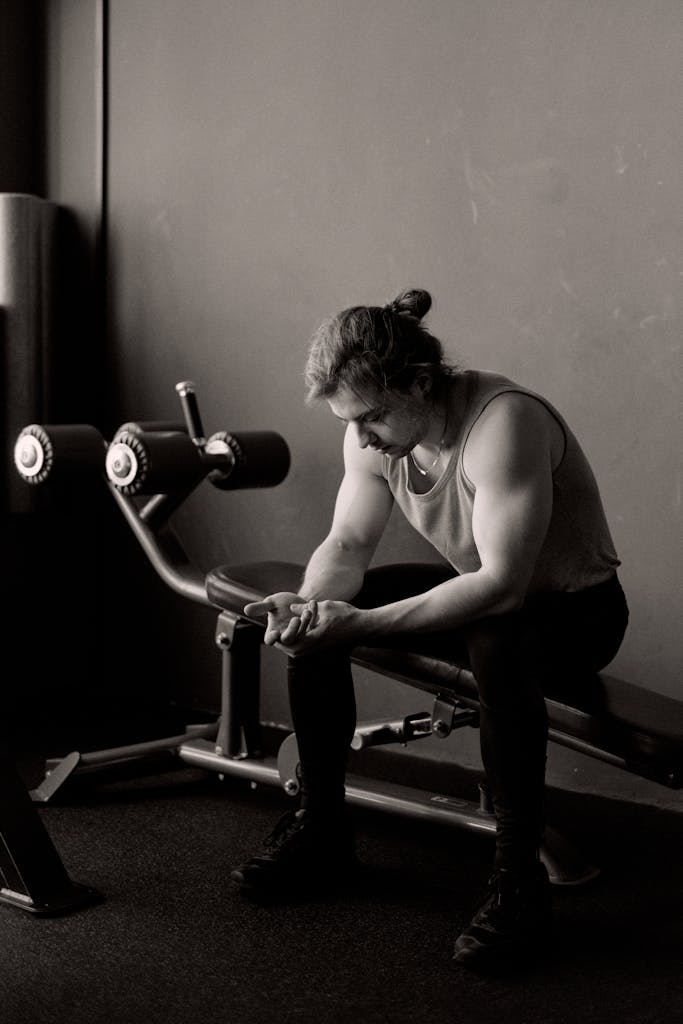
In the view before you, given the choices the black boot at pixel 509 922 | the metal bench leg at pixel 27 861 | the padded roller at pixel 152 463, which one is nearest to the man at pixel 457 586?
the black boot at pixel 509 922

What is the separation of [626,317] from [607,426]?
8.7 inches

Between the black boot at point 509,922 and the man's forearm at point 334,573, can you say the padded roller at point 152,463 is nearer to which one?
the man's forearm at point 334,573

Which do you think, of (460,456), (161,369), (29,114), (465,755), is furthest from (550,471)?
(29,114)

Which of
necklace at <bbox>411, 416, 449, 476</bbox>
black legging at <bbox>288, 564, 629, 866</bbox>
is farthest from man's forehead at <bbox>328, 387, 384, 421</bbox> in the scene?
black legging at <bbox>288, 564, 629, 866</bbox>

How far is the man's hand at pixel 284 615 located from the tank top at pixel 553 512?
28cm

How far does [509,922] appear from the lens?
6.10 feet

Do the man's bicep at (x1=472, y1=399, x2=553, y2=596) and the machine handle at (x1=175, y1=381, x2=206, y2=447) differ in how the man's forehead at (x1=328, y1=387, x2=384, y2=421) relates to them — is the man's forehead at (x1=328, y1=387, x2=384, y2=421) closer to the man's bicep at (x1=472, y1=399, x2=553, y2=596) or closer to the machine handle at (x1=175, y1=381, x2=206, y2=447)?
the man's bicep at (x1=472, y1=399, x2=553, y2=596)

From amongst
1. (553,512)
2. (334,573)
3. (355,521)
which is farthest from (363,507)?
(553,512)

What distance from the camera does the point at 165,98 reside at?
3.13 metres

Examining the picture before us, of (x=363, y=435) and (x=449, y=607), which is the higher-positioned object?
(x=363, y=435)

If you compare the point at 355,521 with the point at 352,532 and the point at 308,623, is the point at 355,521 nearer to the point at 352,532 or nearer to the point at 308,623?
the point at 352,532

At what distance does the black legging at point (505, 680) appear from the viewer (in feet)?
6.12

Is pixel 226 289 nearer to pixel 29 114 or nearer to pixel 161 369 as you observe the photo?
pixel 161 369

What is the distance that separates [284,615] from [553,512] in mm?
487
